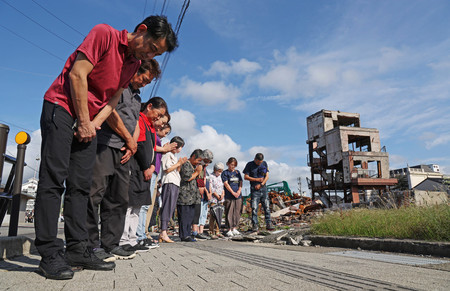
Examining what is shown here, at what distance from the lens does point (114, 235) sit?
2.82 meters

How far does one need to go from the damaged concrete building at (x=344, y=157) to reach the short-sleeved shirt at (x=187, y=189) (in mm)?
25771

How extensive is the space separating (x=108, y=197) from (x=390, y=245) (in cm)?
392

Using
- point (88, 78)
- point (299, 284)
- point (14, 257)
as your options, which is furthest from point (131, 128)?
point (299, 284)

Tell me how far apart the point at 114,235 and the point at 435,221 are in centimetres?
453

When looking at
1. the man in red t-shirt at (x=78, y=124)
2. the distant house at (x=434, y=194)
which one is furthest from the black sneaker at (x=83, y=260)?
the distant house at (x=434, y=194)

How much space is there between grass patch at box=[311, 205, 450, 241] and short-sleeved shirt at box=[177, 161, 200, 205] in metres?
2.67

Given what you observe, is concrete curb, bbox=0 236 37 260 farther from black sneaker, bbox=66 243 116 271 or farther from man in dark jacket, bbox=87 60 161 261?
black sneaker, bbox=66 243 116 271

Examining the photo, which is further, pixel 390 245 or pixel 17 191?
pixel 390 245

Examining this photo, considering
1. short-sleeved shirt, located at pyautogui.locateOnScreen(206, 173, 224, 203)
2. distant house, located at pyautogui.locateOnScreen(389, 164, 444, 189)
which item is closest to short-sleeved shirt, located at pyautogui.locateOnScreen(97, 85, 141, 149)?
short-sleeved shirt, located at pyautogui.locateOnScreen(206, 173, 224, 203)

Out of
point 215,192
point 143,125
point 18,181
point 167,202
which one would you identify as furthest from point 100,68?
point 215,192

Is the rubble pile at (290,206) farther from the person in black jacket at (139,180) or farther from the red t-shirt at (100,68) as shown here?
the red t-shirt at (100,68)

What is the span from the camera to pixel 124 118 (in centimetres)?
308

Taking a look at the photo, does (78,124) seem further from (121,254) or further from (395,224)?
(395,224)

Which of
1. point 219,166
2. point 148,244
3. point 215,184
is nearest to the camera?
point 148,244
